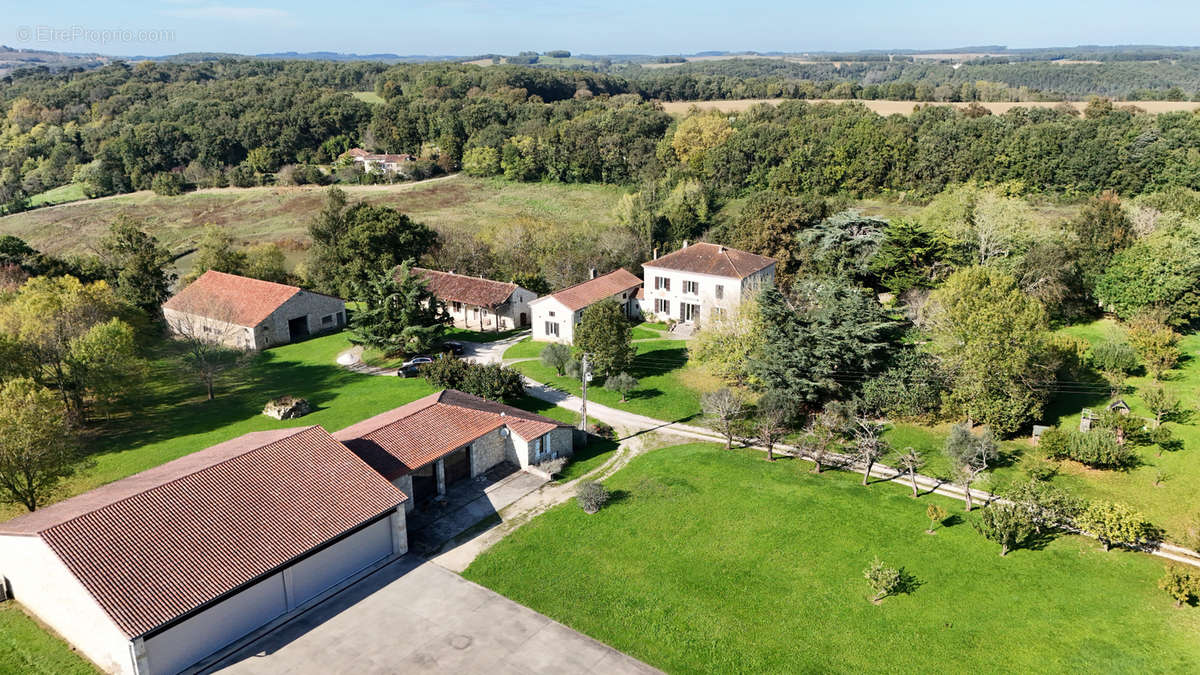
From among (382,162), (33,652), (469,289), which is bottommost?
(33,652)

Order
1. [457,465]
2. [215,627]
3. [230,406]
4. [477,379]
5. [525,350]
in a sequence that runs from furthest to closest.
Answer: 1. [525,350]
2. [230,406]
3. [477,379]
4. [457,465]
5. [215,627]

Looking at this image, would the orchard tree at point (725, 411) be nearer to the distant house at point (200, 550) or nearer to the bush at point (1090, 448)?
the bush at point (1090, 448)

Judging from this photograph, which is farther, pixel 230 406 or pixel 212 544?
pixel 230 406

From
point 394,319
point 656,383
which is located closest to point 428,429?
point 656,383

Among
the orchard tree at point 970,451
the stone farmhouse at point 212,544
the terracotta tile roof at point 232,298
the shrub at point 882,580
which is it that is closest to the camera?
the stone farmhouse at point 212,544

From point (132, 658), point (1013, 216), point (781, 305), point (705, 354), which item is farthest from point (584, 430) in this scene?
point (1013, 216)

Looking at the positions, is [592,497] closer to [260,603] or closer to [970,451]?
[260,603]

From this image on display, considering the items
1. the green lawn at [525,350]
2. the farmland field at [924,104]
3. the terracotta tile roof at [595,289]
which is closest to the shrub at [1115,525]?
the green lawn at [525,350]

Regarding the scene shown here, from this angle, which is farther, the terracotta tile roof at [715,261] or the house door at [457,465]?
the terracotta tile roof at [715,261]
